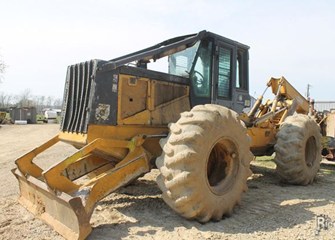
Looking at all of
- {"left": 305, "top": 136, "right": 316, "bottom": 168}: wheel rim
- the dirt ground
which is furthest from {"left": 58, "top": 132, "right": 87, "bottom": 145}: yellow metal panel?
{"left": 305, "top": 136, "right": 316, "bottom": 168}: wheel rim

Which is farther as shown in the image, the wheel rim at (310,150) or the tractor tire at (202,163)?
the wheel rim at (310,150)

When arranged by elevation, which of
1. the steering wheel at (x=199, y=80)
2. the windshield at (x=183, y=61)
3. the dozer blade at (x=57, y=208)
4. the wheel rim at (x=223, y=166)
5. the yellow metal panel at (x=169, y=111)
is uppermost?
the windshield at (x=183, y=61)

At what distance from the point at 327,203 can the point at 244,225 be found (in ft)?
6.35

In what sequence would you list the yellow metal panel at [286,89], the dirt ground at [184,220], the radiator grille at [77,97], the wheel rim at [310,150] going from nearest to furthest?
the dirt ground at [184,220], the radiator grille at [77,97], the wheel rim at [310,150], the yellow metal panel at [286,89]

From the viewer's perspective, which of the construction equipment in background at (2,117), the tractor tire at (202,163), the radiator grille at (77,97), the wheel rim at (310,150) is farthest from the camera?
the construction equipment in background at (2,117)

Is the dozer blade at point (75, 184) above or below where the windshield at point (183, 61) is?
below

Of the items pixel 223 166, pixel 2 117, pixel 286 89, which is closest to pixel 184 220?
pixel 223 166

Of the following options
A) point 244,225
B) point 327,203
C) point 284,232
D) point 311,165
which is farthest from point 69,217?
point 311,165

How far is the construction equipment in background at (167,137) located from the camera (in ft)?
14.7

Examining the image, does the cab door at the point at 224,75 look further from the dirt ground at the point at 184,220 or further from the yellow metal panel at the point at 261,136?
the dirt ground at the point at 184,220

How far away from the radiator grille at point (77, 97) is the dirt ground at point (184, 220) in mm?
1340

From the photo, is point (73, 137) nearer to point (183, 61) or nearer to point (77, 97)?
point (77, 97)

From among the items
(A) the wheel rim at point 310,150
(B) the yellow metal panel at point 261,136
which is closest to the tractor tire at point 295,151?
(A) the wheel rim at point 310,150

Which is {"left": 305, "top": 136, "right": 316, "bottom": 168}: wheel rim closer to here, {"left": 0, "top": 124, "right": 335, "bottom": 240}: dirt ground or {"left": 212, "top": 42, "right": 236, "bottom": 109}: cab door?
{"left": 0, "top": 124, "right": 335, "bottom": 240}: dirt ground
